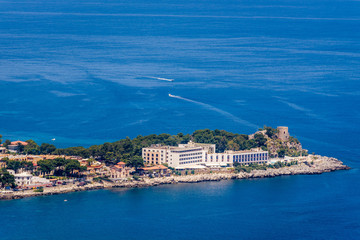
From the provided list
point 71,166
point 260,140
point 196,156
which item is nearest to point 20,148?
point 71,166

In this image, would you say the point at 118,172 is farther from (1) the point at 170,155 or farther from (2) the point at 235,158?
(2) the point at 235,158

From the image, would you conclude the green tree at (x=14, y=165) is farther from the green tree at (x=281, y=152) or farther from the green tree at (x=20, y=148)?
the green tree at (x=281, y=152)

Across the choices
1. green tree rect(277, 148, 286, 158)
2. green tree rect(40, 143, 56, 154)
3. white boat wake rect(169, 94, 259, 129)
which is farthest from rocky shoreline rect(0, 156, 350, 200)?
white boat wake rect(169, 94, 259, 129)

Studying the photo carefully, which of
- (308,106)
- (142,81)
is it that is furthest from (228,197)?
(142,81)

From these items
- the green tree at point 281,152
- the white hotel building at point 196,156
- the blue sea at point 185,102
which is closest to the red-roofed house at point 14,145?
the blue sea at point 185,102

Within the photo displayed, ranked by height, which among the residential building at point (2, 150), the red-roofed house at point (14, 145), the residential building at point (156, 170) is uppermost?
the red-roofed house at point (14, 145)

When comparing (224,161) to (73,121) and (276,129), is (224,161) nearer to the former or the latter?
(276,129)

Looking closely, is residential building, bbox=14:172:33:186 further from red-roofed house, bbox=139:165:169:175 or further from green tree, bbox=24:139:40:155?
red-roofed house, bbox=139:165:169:175
